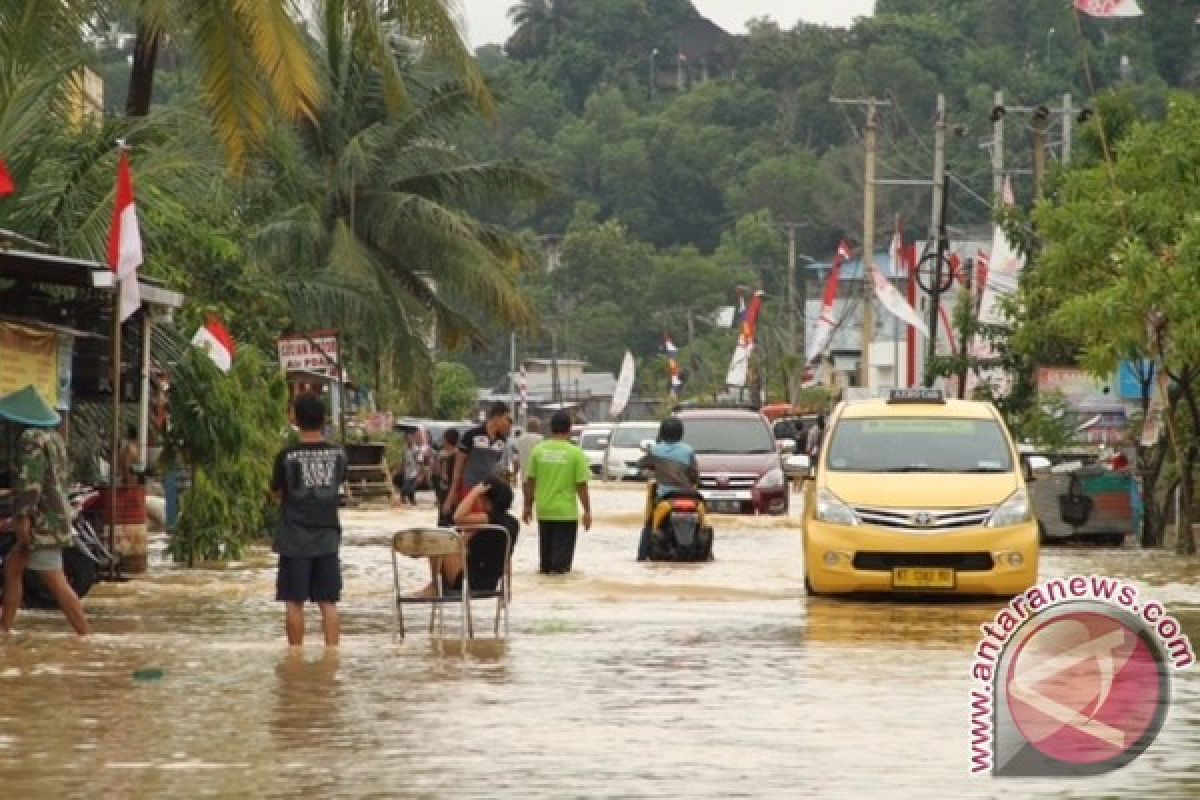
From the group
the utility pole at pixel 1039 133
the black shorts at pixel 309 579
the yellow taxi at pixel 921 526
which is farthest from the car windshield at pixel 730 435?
the black shorts at pixel 309 579

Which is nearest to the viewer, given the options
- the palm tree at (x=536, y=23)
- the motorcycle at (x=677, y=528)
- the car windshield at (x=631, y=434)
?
the motorcycle at (x=677, y=528)

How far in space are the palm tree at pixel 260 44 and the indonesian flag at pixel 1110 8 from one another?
10496 mm

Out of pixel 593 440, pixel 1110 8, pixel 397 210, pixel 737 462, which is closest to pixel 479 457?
pixel 1110 8

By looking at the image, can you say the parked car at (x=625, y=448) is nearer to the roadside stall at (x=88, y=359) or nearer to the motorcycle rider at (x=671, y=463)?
the motorcycle rider at (x=671, y=463)

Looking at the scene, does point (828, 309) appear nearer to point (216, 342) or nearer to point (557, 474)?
point (216, 342)

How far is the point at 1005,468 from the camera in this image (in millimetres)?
23641

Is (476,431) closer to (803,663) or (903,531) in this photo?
(903,531)

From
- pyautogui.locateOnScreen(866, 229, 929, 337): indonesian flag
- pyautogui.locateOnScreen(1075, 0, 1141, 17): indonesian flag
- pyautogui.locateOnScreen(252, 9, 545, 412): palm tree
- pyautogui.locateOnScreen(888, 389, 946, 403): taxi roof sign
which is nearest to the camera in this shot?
pyautogui.locateOnScreen(888, 389, 946, 403): taxi roof sign

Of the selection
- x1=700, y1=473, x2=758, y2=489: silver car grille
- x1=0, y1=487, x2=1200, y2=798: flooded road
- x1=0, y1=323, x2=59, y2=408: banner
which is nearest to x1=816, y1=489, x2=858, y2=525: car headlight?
x1=0, y1=487, x2=1200, y2=798: flooded road

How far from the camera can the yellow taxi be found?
22438 millimetres

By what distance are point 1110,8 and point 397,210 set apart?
70.2 ft

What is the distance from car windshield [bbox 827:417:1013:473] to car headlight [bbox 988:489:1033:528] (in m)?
0.68

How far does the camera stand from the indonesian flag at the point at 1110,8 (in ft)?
110

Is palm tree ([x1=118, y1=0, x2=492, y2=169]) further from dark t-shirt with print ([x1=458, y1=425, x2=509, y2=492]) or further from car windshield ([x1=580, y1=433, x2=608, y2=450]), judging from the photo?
car windshield ([x1=580, y1=433, x2=608, y2=450])
